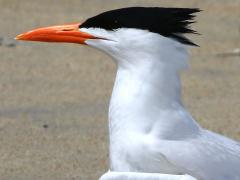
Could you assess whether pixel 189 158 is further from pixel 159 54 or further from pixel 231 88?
pixel 231 88

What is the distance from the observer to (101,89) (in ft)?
27.2

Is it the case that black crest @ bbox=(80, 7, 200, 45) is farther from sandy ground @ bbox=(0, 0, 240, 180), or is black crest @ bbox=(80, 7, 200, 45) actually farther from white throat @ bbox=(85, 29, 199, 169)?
sandy ground @ bbox=(0, 0, 240, 180)

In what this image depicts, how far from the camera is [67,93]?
810 centimetres

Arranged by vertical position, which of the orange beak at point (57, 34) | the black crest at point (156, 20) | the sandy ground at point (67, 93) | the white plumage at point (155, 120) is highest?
the black crest at point (156, 20)

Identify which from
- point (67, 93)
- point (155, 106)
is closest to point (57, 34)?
point (155, 106)

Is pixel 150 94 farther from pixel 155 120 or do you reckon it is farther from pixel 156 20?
pixel 156 20

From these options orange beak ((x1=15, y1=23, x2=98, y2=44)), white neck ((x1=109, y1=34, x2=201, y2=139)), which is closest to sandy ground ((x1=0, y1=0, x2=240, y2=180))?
orange beak ((x1=15, y1=23, x2=98, y2=44))

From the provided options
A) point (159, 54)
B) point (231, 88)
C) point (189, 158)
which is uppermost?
point (159, 54)

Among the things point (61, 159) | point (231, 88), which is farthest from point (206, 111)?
point (61, 159)

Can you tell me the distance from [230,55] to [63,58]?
1683mm

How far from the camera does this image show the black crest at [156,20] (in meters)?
4.25

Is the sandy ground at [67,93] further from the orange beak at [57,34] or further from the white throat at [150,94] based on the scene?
the white throat at [150,94]

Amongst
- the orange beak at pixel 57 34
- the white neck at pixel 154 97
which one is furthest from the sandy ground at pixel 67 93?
the white neck at pixel 154 97

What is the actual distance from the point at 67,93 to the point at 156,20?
387 cm
